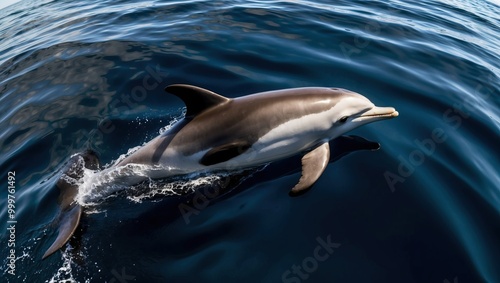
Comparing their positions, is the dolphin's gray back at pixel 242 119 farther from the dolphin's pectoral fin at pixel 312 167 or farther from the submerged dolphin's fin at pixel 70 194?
the submerged dolphin's fin at pixel 70 194

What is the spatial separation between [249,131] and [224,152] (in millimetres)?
498

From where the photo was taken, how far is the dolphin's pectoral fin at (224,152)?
543cm

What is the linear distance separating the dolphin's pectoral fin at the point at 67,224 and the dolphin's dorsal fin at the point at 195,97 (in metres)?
2.17

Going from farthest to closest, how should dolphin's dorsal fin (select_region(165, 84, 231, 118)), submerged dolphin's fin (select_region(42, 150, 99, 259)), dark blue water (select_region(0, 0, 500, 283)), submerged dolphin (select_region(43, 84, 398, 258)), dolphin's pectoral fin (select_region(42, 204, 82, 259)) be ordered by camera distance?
submerged dolphin (select_region(43, 84, 398, 258)) < dolphin's dorsal fin (select_region(165, 84, 231, 118)) < submerged dolphin's fin (select_region(42, 150, 99, 259)) < dolphin's pectoral fin (select_region(42, 204, 82, 259)) < dark blue water (select_region(0, 0, 500, 283))

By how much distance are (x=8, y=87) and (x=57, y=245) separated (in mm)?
8061

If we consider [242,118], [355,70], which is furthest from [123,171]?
[355,70]

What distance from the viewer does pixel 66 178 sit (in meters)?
6.07

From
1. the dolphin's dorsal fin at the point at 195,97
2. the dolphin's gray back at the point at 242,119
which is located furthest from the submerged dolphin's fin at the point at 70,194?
the dolphin's dorsal fin at the point at 195,97

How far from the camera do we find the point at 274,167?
5977 millimetres

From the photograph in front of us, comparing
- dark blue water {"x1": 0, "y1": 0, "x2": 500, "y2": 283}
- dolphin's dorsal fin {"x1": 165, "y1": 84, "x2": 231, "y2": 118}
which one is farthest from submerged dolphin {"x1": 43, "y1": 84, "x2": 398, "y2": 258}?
dark blue water {"x1": 0, "y1": 0, "x2": 500, "y2": 283}

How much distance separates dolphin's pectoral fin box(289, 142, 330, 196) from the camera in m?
5.00

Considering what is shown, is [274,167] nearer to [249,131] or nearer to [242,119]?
[249,131]

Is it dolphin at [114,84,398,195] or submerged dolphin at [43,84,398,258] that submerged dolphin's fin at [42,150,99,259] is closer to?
submerged dolphin at [43,84,398,258]

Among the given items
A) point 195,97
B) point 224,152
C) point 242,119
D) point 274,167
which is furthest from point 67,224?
point 274,167
